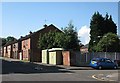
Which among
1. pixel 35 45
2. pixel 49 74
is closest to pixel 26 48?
pixel 35 45

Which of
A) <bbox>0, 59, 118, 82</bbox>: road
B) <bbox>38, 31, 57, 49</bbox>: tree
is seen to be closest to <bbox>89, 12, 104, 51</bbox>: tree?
<bbox>38, 31, 57, 49</bbox>: tree

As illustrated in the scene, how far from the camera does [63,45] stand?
52281 mm

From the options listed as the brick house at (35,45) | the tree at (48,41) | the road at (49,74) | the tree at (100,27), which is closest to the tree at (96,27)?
the tree at (100,27)

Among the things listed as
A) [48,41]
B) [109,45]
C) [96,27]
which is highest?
[96,27]

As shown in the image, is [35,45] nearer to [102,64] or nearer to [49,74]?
[102,64]

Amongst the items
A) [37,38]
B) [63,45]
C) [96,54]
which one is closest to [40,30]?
[37,38]

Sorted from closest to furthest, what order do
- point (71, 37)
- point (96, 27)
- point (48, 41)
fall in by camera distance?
point (71, 37) < point (48, 41) < point (96, 27)

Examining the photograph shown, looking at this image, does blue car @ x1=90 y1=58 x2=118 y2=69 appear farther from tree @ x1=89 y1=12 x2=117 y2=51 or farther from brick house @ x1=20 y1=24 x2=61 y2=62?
tree @ x1=89 y1=12 x2=117 y2=51

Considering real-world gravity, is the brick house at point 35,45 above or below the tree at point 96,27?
below

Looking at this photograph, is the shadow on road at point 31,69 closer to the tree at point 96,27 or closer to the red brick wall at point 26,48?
the red brick wall at point 26,48

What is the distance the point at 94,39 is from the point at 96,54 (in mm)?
40143

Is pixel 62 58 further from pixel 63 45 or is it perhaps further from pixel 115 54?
pixel 115 54

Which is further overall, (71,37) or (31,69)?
(71,37)

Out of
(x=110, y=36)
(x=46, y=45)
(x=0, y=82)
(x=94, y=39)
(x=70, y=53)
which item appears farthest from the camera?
(x=94, y=39)
